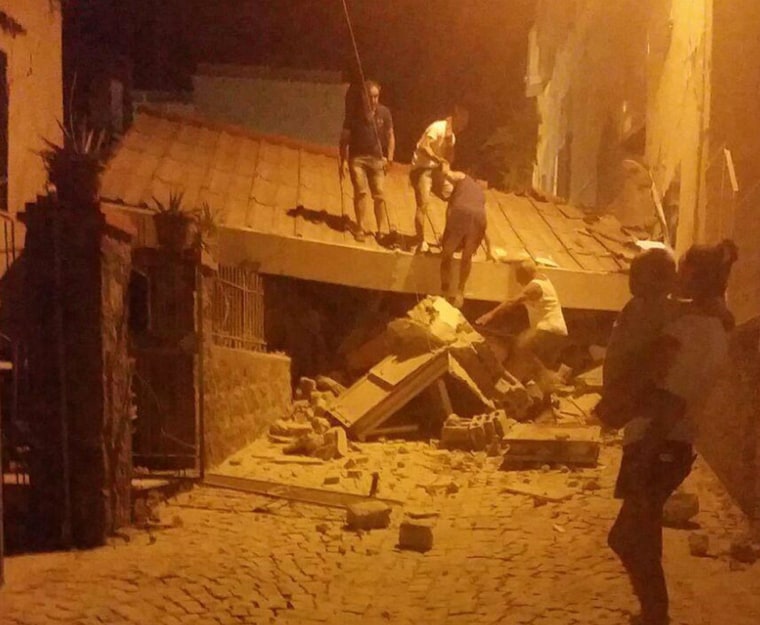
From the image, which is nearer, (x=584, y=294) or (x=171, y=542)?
(x=171, y=542)

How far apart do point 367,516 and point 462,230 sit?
17.4 feet

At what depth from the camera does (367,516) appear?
6.59m

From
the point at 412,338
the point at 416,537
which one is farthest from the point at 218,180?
the point at 416,537

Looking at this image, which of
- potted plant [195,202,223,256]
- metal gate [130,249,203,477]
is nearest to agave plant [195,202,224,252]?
potted plant [195,202,223,256]

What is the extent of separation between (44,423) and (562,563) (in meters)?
3.56

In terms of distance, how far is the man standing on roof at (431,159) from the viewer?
456 inches

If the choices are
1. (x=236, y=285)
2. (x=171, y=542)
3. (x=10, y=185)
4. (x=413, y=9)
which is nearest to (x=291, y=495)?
(x=171, y=542)

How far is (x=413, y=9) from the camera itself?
19312 millimetres

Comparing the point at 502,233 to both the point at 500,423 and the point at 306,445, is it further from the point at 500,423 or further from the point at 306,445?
the point at 306,445

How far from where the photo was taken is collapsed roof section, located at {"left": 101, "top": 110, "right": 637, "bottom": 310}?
11.2 m

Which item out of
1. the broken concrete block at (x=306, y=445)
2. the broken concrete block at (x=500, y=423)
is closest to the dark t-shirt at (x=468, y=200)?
the broken concrete block at (x=500, y=423)

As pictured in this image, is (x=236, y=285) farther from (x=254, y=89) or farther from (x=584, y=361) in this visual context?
(x=254, y=89)

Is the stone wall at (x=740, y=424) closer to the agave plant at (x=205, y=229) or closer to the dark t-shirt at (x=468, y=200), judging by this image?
the dark t-shirt at (x=468, y=200)

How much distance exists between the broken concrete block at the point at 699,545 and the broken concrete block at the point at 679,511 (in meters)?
0.58
